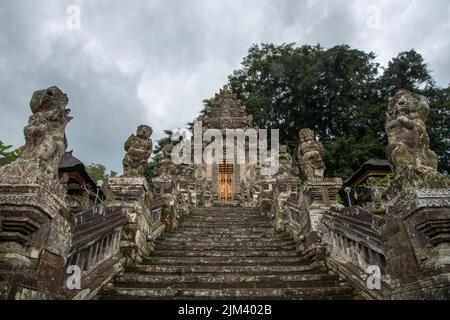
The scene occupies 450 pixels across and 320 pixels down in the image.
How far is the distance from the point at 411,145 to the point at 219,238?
5683 millimetres

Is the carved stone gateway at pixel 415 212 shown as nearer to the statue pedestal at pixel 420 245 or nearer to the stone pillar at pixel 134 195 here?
the statue pedestal at pixel 420 245

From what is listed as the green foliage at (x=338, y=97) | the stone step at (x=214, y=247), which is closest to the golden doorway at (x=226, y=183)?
the green foliage at (x=338, y=97)

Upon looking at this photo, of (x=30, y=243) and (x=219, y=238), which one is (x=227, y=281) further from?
(x=30, y=243)

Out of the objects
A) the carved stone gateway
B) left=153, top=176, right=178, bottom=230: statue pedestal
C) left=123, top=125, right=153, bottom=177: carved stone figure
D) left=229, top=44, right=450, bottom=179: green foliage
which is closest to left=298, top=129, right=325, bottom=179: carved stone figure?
the carved stone gateway

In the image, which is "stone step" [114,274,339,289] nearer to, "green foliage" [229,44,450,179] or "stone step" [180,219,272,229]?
"stone step" [180,219,272,229]

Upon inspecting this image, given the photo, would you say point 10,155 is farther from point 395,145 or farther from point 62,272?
point 395,145

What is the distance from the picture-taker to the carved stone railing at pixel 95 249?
4.37m

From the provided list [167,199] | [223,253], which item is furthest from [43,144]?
[167,199]

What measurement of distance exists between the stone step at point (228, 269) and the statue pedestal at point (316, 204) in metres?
0.53

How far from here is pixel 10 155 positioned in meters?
6.68

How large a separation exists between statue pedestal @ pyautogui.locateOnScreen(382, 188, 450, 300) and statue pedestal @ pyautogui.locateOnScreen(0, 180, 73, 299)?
3988 mm

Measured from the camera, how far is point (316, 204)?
276 inches

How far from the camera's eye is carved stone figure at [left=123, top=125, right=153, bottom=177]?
22.7 ft
